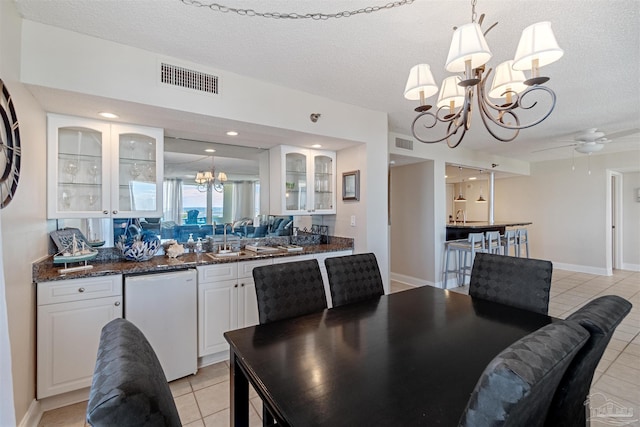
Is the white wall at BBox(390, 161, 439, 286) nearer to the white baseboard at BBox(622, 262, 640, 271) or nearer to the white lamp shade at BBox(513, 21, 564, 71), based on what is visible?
the white lamp shade at BBox(513, 21, 564, 71)

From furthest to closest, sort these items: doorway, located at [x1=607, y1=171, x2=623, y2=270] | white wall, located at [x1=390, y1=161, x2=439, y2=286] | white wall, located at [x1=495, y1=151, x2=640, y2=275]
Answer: doorway, located at [x1=607, y1=171, x2=623, y2=270] → white wall, located at [x1=495, y1=151, x2=640, y2=275] → white wall, located at [x1=390, y1=161, x2=439, y2=286]

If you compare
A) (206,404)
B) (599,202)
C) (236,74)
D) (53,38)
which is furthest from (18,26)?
(599,202)

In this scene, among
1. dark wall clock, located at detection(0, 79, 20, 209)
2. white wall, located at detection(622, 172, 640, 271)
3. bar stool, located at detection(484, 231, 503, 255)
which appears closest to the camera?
dark wall clock, located at detection(0, 79, 20, 209)

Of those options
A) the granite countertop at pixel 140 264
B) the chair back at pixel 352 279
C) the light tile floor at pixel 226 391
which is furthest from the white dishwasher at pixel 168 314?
the chair back at pixel 352 279

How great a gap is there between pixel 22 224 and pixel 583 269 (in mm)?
8626

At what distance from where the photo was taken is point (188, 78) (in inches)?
86.9

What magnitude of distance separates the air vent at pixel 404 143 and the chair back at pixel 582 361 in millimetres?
3407

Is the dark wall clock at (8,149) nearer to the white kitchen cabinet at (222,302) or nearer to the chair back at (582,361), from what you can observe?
A: the white kitchen cabinet at (222,302)

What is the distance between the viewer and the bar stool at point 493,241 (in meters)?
4.69

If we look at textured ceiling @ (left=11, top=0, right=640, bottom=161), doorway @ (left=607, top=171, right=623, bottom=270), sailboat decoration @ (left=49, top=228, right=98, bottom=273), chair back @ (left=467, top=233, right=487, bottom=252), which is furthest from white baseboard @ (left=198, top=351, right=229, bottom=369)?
doorway @ (left=607, top=171, right=623, bottom=270)

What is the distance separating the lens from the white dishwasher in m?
2.14

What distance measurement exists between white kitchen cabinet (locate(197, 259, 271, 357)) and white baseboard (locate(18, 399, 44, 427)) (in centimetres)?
101

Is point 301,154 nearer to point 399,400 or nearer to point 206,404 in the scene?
point 206,404

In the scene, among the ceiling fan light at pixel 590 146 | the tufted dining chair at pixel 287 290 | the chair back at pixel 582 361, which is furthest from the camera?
the ceiling fan light at pixel 590 146
